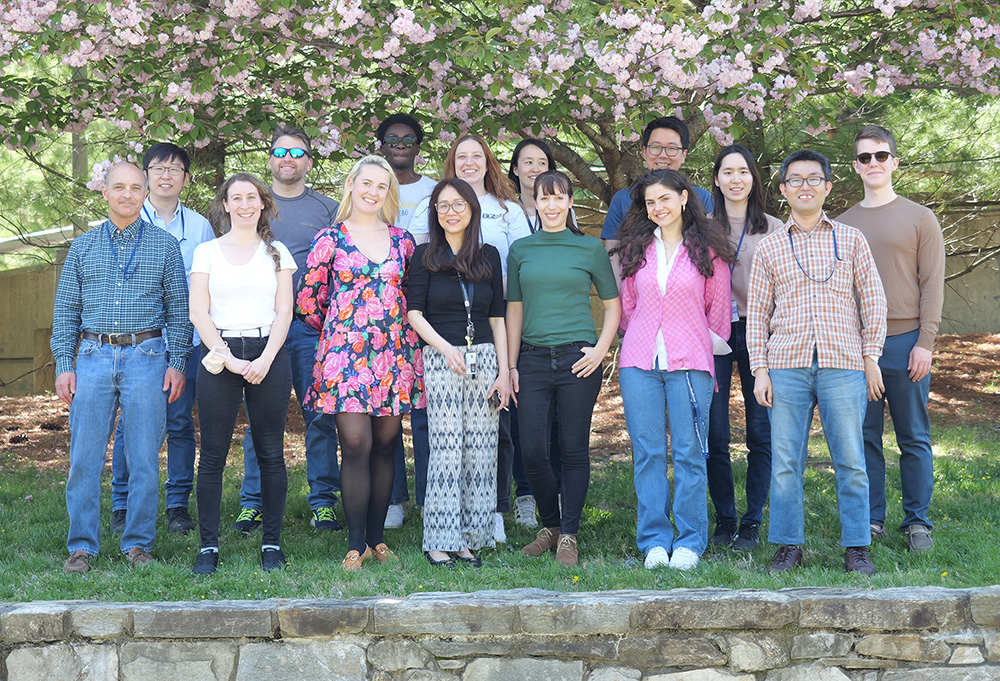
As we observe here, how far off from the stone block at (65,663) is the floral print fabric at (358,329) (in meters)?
1.34

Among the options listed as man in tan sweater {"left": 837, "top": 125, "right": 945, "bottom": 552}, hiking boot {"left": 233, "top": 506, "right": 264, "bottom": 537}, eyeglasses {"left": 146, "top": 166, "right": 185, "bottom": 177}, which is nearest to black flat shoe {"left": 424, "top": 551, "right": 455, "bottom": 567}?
hiking boot {"left": 233, "top": 506, "right": 264, "bottom": 537}

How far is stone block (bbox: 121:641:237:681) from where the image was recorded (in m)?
3.86

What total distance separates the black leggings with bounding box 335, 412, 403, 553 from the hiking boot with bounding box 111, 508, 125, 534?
1.56 meters

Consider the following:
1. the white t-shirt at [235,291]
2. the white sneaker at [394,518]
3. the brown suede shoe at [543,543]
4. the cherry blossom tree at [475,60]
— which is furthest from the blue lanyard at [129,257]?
the brown suede shoe at [543,543]

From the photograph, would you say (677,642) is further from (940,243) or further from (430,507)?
(940,243)

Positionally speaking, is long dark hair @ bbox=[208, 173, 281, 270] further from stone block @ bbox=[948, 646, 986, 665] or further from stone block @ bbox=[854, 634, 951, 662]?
stone block @ bbox=[948, 646, 986, 665]

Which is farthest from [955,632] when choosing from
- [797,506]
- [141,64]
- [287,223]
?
[141,64]

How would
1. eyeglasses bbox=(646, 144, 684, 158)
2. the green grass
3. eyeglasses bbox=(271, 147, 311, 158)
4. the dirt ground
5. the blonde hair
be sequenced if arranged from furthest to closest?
1. the dirt ground
2. eyeglasses bbox=(271, 147, 311, 158)
3. eyeglasses bbox=(646, 144, 684, 158)
4. the blonde hair
5. the green grass

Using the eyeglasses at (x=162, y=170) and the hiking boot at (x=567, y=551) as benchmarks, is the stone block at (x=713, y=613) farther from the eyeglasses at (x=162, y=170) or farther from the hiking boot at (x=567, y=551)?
the eyeglasses at (x=162, y=170)

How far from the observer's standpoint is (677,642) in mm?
3840

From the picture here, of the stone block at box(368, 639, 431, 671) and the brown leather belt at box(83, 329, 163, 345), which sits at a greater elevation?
the brown leather belt at box(83, 329, 163, 345)

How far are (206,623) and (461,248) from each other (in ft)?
6.49

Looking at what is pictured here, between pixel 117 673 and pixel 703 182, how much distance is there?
6443mm

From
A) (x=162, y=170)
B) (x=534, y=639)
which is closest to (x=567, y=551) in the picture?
(x=534, y=639)
